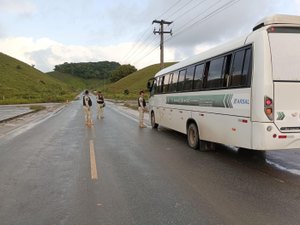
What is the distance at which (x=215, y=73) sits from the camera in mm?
9469

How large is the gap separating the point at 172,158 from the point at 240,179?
2.57 m

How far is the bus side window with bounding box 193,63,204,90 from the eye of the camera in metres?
10.5

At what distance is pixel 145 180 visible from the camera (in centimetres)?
698

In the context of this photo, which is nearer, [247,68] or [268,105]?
[268,105]

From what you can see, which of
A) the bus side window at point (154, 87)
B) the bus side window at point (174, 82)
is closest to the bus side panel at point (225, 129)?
the bus side window at point (174, 82)

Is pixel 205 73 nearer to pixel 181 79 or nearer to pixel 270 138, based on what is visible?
pixel 181 79

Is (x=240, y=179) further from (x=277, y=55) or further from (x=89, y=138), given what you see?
(x=89, y=138)

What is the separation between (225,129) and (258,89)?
1.68 meters

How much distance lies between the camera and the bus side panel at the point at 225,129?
7.54 m

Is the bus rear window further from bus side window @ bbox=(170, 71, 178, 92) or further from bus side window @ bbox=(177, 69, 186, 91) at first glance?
bus side window @ bbox=(170, 71, 178, 92)

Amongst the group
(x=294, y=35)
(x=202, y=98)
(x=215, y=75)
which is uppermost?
(x=294, y=35)

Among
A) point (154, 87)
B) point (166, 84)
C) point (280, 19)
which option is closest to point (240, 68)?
point (280, 19)

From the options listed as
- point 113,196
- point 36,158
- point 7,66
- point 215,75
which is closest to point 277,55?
point 215,75

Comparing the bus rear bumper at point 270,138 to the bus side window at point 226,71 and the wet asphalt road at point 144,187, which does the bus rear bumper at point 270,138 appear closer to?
the wet asphalt road at point 144,187
